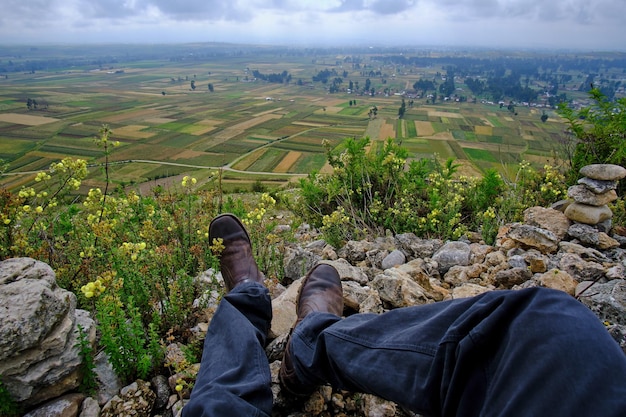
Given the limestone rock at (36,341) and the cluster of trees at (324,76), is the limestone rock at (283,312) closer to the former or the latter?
the limestone rock at (36,341)

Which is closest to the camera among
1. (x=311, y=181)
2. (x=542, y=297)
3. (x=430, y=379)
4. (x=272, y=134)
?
(x=542, y=297)

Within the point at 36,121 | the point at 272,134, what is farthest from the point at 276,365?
the point at 36,121

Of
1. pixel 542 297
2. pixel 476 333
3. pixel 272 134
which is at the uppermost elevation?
pixel 542 297

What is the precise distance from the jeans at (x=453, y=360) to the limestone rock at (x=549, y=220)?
3.13 meters

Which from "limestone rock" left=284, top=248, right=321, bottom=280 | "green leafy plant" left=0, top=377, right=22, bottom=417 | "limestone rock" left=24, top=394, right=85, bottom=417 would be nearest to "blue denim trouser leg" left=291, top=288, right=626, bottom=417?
"limestone rock" left=24, top=394, right=85, bottom=417

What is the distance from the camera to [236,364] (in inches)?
77.0

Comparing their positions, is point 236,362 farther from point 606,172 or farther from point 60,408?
point 606,172

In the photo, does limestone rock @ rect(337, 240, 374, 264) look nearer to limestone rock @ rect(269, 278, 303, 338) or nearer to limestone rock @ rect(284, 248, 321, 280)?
limestone rock @ rect(284, 248, 321, 280)

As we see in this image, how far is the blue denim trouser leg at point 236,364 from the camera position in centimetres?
166

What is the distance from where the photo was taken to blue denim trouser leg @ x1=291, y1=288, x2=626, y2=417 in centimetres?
106

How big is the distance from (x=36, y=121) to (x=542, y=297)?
63.8 m

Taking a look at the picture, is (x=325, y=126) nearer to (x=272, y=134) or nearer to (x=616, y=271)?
(x=272, y=134)

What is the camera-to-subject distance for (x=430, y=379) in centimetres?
144

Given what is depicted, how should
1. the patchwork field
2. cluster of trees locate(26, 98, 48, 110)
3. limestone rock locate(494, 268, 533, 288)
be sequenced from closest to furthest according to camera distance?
limestone rock locate(494, 268, 533, 288), the patchwork field, cluster of trees locate(26, 98, 48, 110)
